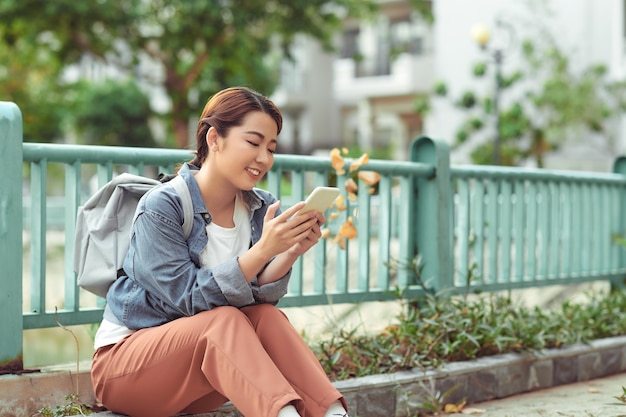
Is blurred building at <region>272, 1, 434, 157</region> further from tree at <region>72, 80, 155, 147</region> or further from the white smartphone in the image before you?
the white smartphone

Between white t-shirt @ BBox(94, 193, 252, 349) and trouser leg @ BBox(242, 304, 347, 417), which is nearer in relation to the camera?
trouser leg @ BBox(242, 304, 347, 417)

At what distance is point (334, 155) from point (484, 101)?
1219cm

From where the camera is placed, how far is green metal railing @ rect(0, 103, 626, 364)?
11.2 ft

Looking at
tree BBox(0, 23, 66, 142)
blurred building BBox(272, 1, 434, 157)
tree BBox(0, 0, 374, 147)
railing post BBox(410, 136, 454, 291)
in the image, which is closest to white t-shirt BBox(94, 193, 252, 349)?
railing post BBox(410, 136, 454, 291)

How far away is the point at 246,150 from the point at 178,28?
519 inches

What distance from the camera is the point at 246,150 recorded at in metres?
2.96

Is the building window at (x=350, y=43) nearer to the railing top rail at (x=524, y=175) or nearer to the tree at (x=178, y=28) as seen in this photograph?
the tree at (x=178, y=28)

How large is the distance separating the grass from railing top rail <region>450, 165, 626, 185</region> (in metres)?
0.73

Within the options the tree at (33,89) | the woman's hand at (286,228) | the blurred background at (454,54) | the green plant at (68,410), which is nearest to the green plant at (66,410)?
the green plant at (68,410)

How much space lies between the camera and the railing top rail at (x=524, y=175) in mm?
5232

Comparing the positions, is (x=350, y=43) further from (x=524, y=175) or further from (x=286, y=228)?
(x=286, y=228)

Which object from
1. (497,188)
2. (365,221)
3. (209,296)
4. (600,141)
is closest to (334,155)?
(365,221)

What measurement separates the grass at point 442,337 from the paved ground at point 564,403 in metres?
0.25

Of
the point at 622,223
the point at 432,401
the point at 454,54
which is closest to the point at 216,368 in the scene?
the point at 432,401
